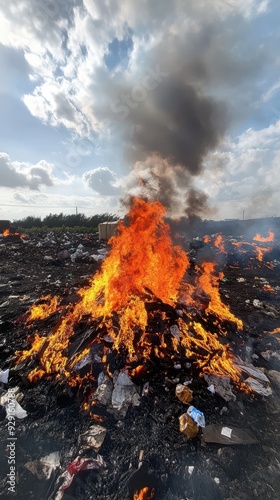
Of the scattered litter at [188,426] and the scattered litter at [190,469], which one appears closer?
the scattered litter at [190,469]

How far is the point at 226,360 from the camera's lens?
392cm

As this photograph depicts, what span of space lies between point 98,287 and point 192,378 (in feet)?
Answer: 9.00

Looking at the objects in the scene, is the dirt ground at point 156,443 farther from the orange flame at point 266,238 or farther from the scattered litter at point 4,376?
the orange flame at point 266,238

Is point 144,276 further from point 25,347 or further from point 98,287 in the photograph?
point 25,347

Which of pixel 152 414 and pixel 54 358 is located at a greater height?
A: pixel 54 358

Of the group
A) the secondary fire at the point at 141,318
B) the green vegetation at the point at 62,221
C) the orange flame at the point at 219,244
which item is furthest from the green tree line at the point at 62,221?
the secondary fire at the point at 141,318

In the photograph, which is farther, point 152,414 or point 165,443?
point 152,414

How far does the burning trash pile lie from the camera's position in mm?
2482

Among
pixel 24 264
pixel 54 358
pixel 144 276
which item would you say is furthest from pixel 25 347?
pixel 24 264

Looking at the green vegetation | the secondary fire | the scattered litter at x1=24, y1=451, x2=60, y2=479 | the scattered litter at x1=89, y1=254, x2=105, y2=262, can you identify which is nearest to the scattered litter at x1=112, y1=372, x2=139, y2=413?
the secondary fire

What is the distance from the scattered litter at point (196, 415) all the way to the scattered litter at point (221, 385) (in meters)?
0.48

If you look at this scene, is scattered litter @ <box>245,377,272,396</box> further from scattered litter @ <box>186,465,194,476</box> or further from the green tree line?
the green tree line

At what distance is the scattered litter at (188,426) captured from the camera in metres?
2.80

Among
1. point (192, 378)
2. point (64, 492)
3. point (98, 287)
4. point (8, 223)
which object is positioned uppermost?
point (8, 223)
